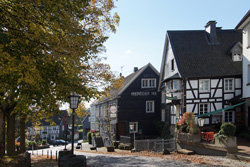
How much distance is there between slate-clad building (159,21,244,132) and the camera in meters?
24.8

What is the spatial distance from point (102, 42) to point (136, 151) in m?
11.9

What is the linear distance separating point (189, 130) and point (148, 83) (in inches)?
676

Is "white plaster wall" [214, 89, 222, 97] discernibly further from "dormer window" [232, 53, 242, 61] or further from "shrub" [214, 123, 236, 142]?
"shrub" [214, 123, 236, 142]

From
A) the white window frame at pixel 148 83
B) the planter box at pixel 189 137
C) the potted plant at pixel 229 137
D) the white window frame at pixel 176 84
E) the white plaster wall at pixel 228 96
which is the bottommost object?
the planter box at pixel 189 137

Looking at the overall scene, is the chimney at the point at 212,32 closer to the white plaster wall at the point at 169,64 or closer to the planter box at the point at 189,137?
the white plaster wall at the point at 169,64

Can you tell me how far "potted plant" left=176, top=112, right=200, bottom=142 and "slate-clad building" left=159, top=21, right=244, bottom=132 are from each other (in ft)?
14.0

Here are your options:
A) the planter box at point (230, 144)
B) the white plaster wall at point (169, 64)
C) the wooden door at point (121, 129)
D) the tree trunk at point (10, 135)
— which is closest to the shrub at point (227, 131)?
the planter box at point (230, 144)

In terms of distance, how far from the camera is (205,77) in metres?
25.0

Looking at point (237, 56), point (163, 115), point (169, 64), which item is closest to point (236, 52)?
point (237, 56)

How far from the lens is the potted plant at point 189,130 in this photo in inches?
738

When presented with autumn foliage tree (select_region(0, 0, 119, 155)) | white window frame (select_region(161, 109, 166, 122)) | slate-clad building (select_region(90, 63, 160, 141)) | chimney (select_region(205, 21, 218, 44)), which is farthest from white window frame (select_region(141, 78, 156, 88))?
autumn foliage tree (select_region(0, 0, 119, 155))

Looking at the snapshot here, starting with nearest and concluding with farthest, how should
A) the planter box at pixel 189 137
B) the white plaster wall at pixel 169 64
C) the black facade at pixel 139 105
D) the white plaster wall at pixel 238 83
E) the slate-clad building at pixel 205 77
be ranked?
the planter box at pixel 189 137
the slate-clad building at pixel 205 77
the white plaster wall at pixel 238 83
the white plaster wall at pixel 169 64
the black facade at pixel 139 105

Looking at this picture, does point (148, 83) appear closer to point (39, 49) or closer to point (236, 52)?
point (236, 52)

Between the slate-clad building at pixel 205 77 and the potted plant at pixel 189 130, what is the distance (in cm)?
428
